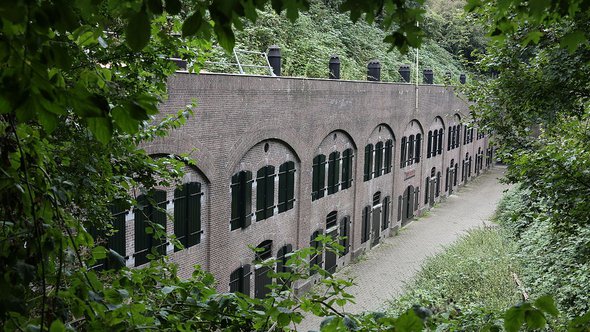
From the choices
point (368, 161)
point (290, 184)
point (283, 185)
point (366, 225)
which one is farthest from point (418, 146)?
point (283, 185)

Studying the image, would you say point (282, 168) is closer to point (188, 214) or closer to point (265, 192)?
point (265, 192)

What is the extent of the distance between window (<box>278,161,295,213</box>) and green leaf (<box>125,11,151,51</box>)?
13.8 metres

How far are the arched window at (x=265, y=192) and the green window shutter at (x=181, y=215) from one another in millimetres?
2701

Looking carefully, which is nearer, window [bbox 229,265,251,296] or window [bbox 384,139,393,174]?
window [bbox 229,265,251,296]

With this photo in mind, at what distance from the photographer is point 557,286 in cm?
1060

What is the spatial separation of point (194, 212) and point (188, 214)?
0.66ft

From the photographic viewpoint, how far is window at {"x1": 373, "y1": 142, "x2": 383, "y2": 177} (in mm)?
21609

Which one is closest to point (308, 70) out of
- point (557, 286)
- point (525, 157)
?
point (557, 286)

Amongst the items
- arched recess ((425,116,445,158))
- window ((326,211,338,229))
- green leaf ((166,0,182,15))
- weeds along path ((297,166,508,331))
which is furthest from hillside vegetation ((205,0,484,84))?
green leaf ((166,0,182,15))

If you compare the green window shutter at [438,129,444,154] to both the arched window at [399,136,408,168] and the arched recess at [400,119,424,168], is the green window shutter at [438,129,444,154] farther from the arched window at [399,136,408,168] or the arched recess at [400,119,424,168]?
the arched window at [399,136,408,168]

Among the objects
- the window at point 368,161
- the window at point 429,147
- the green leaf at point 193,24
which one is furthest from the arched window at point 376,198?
the green leaf at point 193,24

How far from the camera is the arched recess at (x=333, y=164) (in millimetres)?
17627

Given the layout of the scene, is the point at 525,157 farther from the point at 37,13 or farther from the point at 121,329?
the point at 37,13

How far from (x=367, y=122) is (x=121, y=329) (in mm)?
18254
